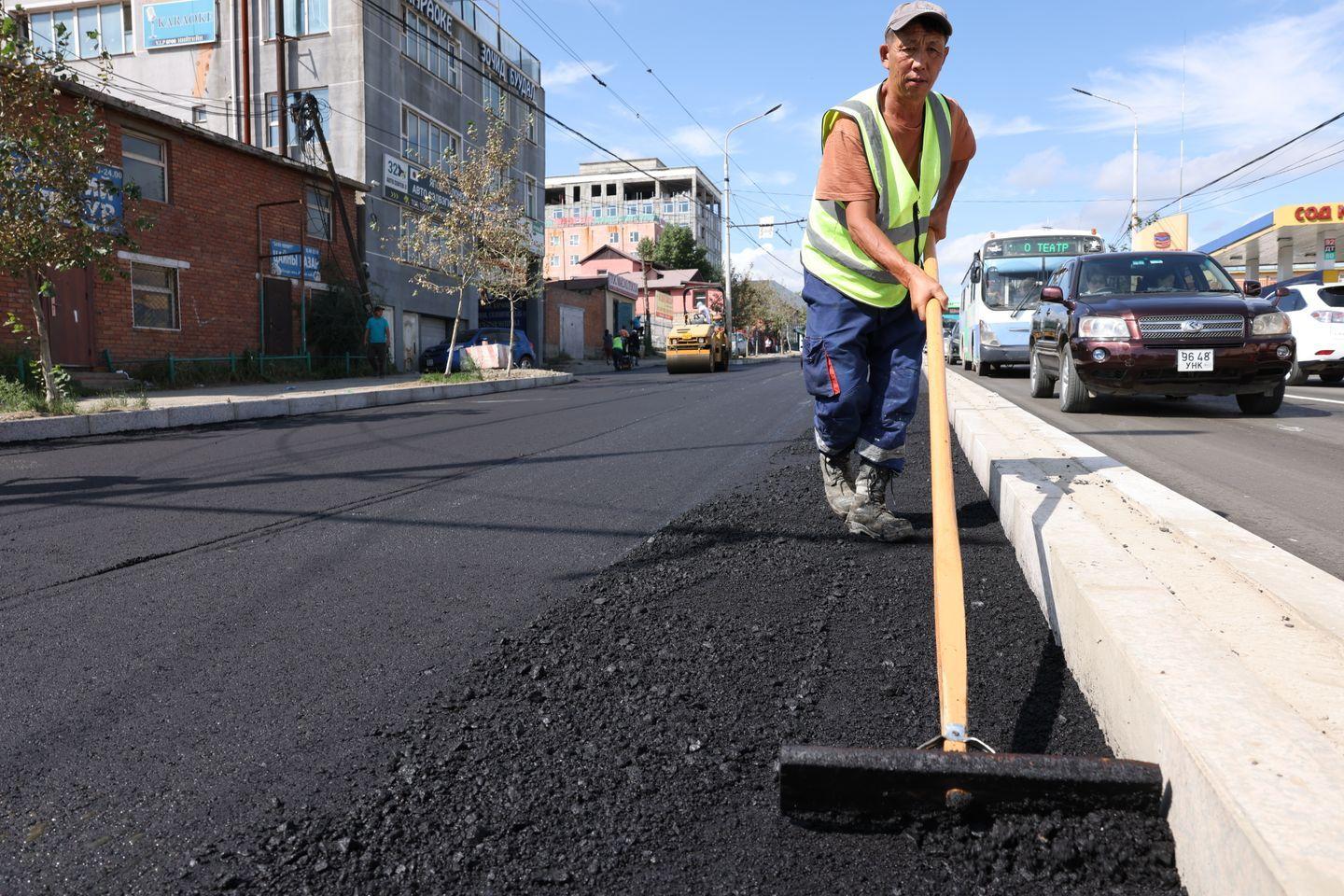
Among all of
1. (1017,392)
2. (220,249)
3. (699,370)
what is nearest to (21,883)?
(1017,392)

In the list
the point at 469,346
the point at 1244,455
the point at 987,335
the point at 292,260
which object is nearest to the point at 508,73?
the point at 469,346

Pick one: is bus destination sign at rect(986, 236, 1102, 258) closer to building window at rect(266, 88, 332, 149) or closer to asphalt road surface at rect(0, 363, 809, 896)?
asphalt road surface at rect(0, 363, 809, 896)

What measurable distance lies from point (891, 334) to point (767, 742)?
7.19 feet

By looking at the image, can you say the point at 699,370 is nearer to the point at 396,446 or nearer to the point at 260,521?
the point at 396,446

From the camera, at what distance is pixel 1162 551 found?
2.56m

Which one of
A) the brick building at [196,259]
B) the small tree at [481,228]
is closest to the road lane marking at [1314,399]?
the small tree at [481,228]

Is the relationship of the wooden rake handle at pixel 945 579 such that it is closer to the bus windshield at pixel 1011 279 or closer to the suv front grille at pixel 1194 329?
the suv front grille at pixel 1194 329

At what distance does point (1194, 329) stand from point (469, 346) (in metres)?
20.9

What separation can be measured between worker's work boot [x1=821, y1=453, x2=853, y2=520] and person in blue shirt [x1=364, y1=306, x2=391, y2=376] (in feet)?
63.4

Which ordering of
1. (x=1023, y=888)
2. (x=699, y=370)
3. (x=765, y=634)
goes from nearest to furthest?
(x=1023, y=888) → (x=765, y=634) → (x=699, y=370)

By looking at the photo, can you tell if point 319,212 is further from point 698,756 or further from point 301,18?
point 698,756

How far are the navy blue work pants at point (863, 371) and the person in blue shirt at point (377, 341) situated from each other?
1933 cm

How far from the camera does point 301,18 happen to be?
81.9 feet

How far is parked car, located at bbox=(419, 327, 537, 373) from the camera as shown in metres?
25.8
